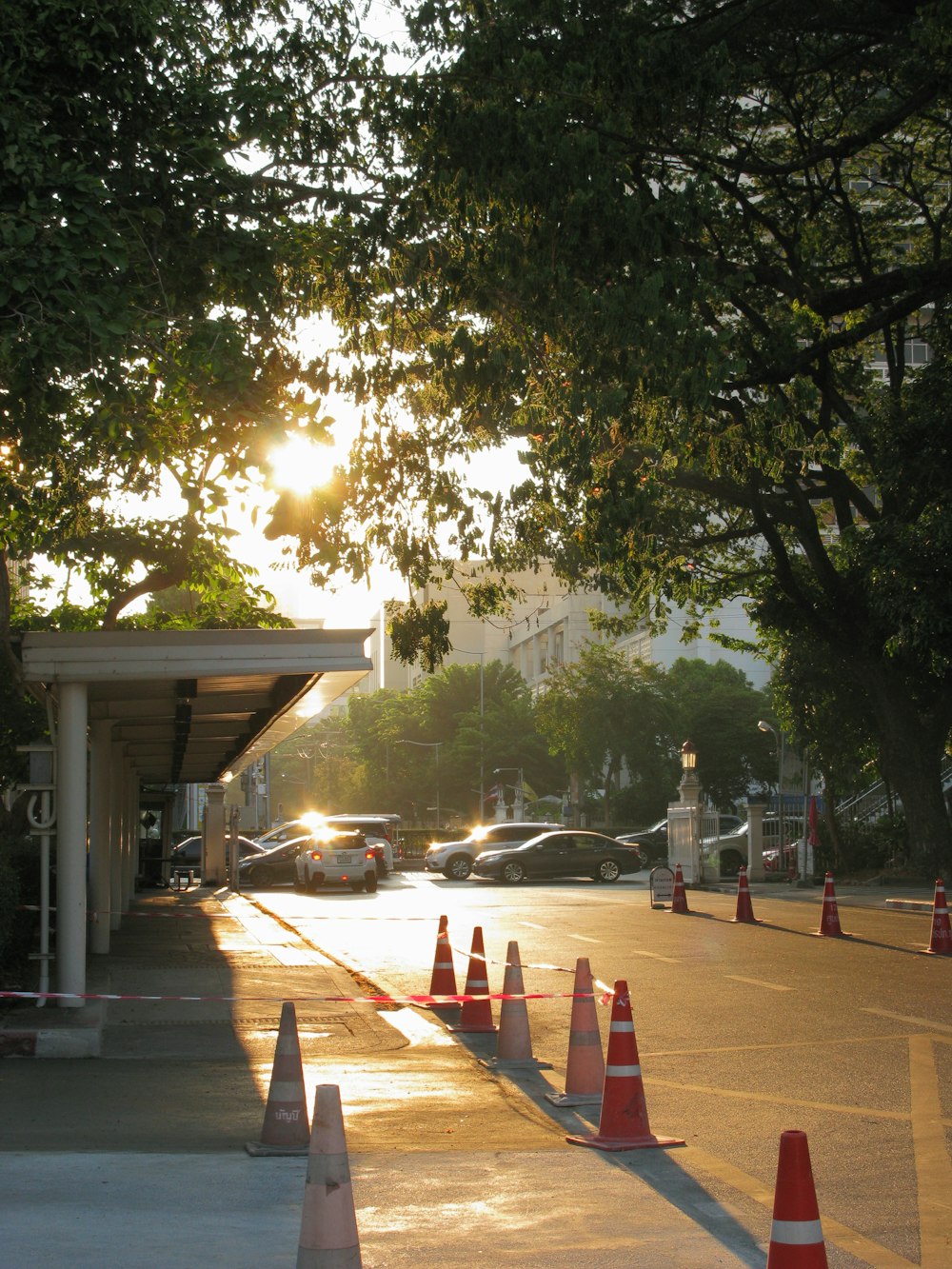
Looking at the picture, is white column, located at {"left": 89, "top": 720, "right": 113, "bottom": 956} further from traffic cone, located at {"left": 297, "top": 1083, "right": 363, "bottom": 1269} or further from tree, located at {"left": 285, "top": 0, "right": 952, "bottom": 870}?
traffic cone, located at {"left": 297, "top": 1083, "right": 363, "bottom": 1269}

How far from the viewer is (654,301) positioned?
35.2ft

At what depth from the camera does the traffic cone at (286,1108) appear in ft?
23.1

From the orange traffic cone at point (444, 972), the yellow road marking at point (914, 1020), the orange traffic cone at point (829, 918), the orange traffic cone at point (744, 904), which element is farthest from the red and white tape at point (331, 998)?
the orange traffic cone at point (744, 904)

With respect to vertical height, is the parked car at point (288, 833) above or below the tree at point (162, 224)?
below

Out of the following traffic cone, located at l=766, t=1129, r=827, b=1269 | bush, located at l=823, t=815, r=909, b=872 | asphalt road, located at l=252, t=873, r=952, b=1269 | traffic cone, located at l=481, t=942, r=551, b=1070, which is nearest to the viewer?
traffic cone, located at l=766, t=1129, r=827, b=1269

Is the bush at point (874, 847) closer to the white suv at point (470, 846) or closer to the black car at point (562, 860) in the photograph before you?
the black car at point (562, 860)

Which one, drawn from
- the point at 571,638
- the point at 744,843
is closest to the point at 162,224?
the point at 744,843

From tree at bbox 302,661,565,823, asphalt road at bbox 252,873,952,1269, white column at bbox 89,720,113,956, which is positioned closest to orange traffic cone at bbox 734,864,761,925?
asphalt road at bbox 252,873,952,1269

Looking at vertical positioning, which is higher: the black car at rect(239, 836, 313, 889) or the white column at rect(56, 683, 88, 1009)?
the white column at rect(56, 683, 88, 1009)

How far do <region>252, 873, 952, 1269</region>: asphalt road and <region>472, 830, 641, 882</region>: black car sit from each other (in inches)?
547

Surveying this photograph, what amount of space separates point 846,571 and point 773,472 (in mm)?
15953

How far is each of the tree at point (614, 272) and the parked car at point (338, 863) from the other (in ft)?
47.5

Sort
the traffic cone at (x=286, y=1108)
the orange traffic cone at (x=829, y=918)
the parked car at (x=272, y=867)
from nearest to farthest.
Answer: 1. the traffic cone at (x=286, y=1108)
2. the orange traffic cone at (x=829, y=918)
3. the parked car at (x=272, y=867)

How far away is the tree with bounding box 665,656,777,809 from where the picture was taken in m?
64.0
